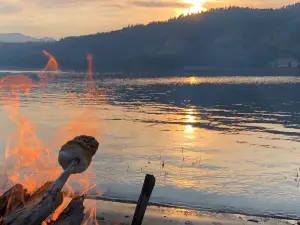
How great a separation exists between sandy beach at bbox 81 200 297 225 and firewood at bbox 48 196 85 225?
4.85 metres

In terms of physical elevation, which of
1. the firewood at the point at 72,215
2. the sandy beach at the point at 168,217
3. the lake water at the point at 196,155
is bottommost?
the sandy beach at the point at 168,217

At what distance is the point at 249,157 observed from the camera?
84.6 feet

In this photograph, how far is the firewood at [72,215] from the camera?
857 centimetres

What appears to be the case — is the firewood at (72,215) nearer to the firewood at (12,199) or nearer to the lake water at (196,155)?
the firewood at (12,199)

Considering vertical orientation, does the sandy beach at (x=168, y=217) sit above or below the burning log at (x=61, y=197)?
below

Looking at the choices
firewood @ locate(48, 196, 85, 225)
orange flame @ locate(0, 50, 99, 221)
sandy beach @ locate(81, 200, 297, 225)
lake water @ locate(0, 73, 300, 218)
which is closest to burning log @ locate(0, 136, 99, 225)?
firewood @ locate(48, 196, 85, 225)

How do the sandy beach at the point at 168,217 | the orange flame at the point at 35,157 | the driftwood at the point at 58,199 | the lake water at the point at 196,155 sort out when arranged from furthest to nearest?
1. the lake water at the point at 196,155
2. the orange flame at the point at 35,157
3. the sandy beach at the point at 168,217
4. the driftwood at the point at 58,199

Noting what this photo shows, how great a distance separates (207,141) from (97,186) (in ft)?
45.2

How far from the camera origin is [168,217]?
14.9m

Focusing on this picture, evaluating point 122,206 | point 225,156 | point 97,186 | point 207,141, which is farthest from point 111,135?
point 122,206

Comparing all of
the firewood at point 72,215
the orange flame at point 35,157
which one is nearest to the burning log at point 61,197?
the firewood at point 72,215

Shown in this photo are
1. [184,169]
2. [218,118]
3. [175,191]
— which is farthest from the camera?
[218,118]

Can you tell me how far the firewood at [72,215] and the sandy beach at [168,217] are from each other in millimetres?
4846

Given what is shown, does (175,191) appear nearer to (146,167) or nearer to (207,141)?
(146,167)
